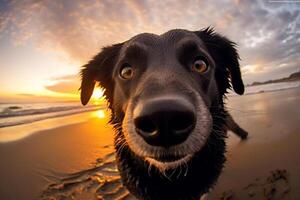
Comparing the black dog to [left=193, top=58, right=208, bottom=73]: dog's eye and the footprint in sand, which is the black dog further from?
the footprint in sand

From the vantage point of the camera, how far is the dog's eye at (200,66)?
271 cm

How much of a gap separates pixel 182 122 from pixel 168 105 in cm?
20

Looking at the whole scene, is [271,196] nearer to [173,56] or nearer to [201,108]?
[201,108]

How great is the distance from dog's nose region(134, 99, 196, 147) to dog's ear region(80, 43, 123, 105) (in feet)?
6.02

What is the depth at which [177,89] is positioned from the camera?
2.00 m

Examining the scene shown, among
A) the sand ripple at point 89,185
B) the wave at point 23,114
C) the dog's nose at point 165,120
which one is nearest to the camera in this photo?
the dog's nose at point 165,120

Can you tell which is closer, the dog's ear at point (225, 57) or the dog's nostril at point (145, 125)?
the dog's nostril at point (145, 125)

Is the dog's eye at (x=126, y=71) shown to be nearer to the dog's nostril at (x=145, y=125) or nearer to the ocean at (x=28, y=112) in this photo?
the dog's nostril at (x=145, y=125)

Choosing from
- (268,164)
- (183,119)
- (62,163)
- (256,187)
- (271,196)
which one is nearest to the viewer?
(183,119)

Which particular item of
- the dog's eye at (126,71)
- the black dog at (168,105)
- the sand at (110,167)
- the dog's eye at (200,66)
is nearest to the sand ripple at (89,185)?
the sand at (110,167)

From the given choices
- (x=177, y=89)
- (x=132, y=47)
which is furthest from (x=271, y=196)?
(x=132, y=47)

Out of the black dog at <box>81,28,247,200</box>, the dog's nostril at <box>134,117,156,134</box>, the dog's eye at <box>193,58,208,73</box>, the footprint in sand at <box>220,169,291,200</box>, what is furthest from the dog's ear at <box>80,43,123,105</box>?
the footprint in sand at <box>220,169,291,200</box>

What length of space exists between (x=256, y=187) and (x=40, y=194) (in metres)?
3.89

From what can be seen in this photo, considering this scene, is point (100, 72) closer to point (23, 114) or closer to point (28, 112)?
point (23, 114)
